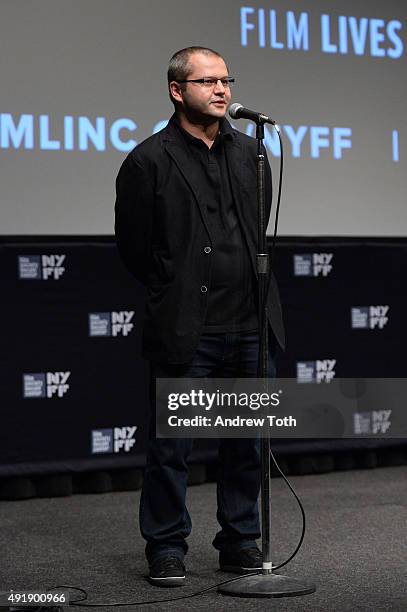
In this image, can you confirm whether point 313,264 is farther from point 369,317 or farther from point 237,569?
point 237,569

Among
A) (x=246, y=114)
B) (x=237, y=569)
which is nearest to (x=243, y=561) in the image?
(x=237, y=569)

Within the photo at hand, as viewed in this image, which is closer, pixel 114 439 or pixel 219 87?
pixel 219 87

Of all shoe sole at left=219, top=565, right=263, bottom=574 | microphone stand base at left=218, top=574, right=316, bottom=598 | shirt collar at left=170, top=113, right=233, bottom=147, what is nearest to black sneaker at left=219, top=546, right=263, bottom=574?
shoe sole at left=219, top=565, right=263, bottom=574

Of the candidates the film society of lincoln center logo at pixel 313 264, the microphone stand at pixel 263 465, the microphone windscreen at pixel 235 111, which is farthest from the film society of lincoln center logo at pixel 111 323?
the microphone windscreen at pixel 235 111

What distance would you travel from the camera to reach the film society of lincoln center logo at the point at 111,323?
504 cm

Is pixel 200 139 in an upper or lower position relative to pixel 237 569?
upper

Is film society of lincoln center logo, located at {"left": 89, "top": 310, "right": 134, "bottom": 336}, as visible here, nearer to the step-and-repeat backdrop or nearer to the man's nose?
the step-and-repeat backdrop

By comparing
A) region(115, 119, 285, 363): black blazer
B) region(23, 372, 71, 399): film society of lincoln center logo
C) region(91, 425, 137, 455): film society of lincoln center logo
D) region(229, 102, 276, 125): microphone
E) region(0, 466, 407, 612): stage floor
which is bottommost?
region(0, 466, 407, 612): stage floor

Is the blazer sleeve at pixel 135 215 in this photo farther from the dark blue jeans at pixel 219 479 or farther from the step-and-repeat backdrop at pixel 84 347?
the step-and-repeat backdrop at pixel 84 347

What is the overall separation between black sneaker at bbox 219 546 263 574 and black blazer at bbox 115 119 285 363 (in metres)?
0.61

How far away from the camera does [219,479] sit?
11.5 feet

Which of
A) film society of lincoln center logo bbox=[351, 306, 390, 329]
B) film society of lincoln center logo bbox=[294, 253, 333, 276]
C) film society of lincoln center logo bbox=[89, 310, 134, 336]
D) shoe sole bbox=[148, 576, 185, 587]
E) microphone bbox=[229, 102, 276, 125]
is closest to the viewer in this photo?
microphone bbox=[229, 102, 276, 125]

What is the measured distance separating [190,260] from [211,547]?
3.57ft

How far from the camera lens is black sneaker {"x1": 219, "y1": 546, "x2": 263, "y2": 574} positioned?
11.1ft
